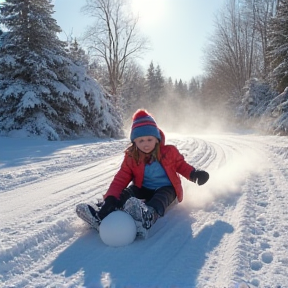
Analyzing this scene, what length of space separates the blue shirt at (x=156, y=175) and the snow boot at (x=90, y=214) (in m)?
0.74

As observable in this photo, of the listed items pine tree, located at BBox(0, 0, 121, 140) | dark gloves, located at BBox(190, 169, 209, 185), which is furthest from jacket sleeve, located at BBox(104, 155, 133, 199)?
pine tree, located at BBox(0, 0, 121, 140)

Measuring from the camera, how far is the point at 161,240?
2.31m

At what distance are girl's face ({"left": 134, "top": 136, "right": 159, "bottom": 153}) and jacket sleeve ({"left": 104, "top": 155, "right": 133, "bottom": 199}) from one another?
20 cm

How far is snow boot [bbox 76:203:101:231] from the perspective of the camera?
8.13 ft

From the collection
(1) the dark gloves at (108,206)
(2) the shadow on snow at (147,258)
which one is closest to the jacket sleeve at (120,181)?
(1) the dark gloves at (108,206)

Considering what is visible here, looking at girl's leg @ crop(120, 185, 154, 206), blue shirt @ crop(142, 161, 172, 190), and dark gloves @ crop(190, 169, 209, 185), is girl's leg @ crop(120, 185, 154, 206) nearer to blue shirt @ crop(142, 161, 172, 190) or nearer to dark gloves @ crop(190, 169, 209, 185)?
blue shirt @ crop(142, 161, 172, 190)

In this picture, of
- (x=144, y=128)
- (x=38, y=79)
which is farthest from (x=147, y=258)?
(x=38, y=79)

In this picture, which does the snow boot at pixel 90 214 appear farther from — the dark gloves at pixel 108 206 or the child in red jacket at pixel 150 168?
the child in red jacket at pixel 150 168

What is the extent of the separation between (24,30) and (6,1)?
123 centimetres

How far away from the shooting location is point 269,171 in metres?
4.80

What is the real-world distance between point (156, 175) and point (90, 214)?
2.87ft

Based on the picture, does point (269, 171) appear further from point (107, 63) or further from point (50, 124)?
point (107, 63)

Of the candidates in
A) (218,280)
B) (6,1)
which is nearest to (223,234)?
(218,280)

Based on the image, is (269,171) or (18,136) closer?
(269,171)
